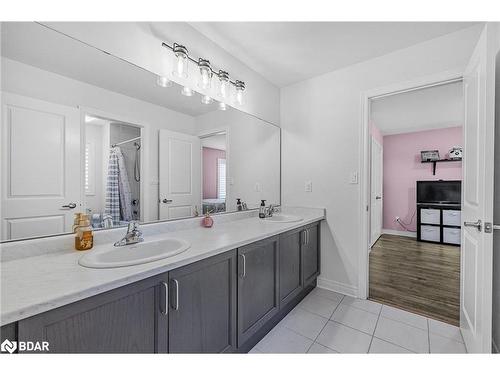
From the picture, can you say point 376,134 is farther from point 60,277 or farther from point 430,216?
point 60,277

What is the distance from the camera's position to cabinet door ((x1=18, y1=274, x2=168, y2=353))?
70cm

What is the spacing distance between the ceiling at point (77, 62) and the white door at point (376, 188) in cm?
366

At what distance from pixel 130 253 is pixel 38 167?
606 millimetres

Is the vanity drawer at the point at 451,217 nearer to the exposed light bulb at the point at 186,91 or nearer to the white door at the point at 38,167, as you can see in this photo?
the exposed light bulb at the point at 186,91

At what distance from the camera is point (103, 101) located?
1.33 meters

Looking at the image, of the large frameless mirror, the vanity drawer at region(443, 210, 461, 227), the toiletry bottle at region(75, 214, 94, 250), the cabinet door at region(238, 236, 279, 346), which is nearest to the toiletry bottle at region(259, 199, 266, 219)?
the large frameless mirror

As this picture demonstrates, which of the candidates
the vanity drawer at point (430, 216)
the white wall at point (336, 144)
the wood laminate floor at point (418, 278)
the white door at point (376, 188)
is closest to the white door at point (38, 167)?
the white wall at point (336, 144)

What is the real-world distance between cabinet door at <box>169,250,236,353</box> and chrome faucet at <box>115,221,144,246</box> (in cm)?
43

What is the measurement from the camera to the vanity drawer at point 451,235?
387 centimetres

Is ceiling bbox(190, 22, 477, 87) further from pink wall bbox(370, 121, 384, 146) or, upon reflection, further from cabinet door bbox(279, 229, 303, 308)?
pink wall bbox(370, 121, 384, 146)

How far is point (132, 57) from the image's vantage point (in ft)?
4.54

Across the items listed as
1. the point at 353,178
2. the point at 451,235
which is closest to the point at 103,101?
the point at 353,178
